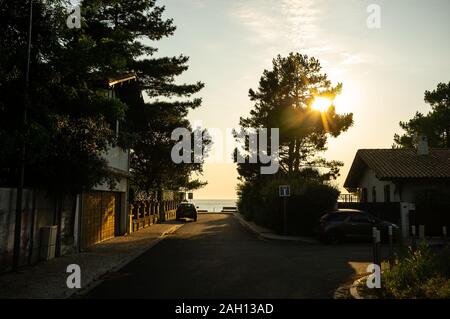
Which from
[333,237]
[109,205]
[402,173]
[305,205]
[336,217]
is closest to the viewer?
[333,237]

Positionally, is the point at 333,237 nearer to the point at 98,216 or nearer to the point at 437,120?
the point at 98,216

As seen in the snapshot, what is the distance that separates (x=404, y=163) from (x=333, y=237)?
36.9ft

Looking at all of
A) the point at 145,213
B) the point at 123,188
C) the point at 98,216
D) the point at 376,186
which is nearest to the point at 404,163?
the point at 376,186

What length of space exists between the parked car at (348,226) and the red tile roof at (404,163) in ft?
20.5

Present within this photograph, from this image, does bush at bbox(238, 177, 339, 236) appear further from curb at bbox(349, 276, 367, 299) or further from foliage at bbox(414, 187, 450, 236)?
curb at bbox(349, 276, 367, 299)

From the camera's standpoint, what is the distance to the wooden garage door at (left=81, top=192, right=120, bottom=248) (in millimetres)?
17219

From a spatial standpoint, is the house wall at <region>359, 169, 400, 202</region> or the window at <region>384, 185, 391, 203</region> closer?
the house wall at <region>359, 169, 400, 202</region>

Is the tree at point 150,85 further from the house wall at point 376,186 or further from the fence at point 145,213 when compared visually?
the house wall at point 376,186

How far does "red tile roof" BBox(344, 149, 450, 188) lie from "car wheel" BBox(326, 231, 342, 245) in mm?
7289

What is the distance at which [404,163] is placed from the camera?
→ 2844cm

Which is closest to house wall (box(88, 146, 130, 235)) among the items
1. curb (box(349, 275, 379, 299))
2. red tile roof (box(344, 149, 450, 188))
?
curb (box(349, 275, 379, 299))

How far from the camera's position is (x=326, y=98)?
3841 centimetres

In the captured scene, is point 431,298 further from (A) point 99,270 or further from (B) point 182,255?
(B) point 182,255

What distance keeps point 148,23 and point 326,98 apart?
1730cm
